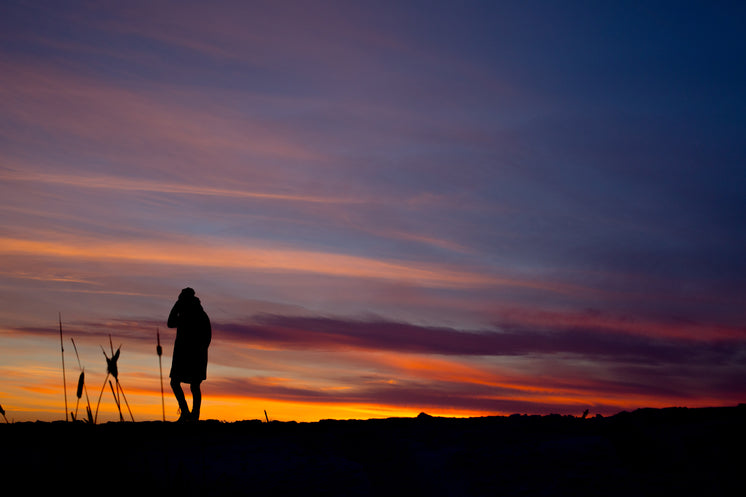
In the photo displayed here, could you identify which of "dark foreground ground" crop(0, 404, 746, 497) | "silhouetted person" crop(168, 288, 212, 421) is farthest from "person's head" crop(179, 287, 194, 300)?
"dark foreground ground" crop(0, 404, 746, 497)

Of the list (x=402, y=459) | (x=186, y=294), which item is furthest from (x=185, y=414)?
(x=402, y=459)

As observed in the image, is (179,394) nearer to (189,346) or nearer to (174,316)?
(189,346)

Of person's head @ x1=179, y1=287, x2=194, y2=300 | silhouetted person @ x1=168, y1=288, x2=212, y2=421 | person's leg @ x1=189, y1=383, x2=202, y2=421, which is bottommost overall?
person's leg @ x1=189, y1=383, x2=202, y2=421

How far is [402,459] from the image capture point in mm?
8016

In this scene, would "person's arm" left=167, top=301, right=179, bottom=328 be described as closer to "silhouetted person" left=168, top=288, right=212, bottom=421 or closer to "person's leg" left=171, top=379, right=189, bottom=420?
"silhouetted person" left=168, top=288, right=212, bottom=421

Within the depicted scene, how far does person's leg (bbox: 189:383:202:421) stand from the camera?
464 inches

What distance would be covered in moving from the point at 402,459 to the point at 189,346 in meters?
4.93

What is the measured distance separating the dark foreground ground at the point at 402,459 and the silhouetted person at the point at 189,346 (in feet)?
Answer: 7.75

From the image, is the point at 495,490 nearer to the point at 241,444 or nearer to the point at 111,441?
the point at 241,444

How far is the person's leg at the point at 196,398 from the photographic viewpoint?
1178 centimetres

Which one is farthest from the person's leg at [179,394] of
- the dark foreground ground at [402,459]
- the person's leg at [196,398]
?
the dark foreground ground at [402,459]

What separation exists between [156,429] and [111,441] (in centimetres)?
140

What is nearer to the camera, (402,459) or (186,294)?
(402,459)

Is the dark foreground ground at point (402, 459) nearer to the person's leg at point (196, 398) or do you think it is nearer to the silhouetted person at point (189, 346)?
→ the silhouetted person at point (189, 346)
